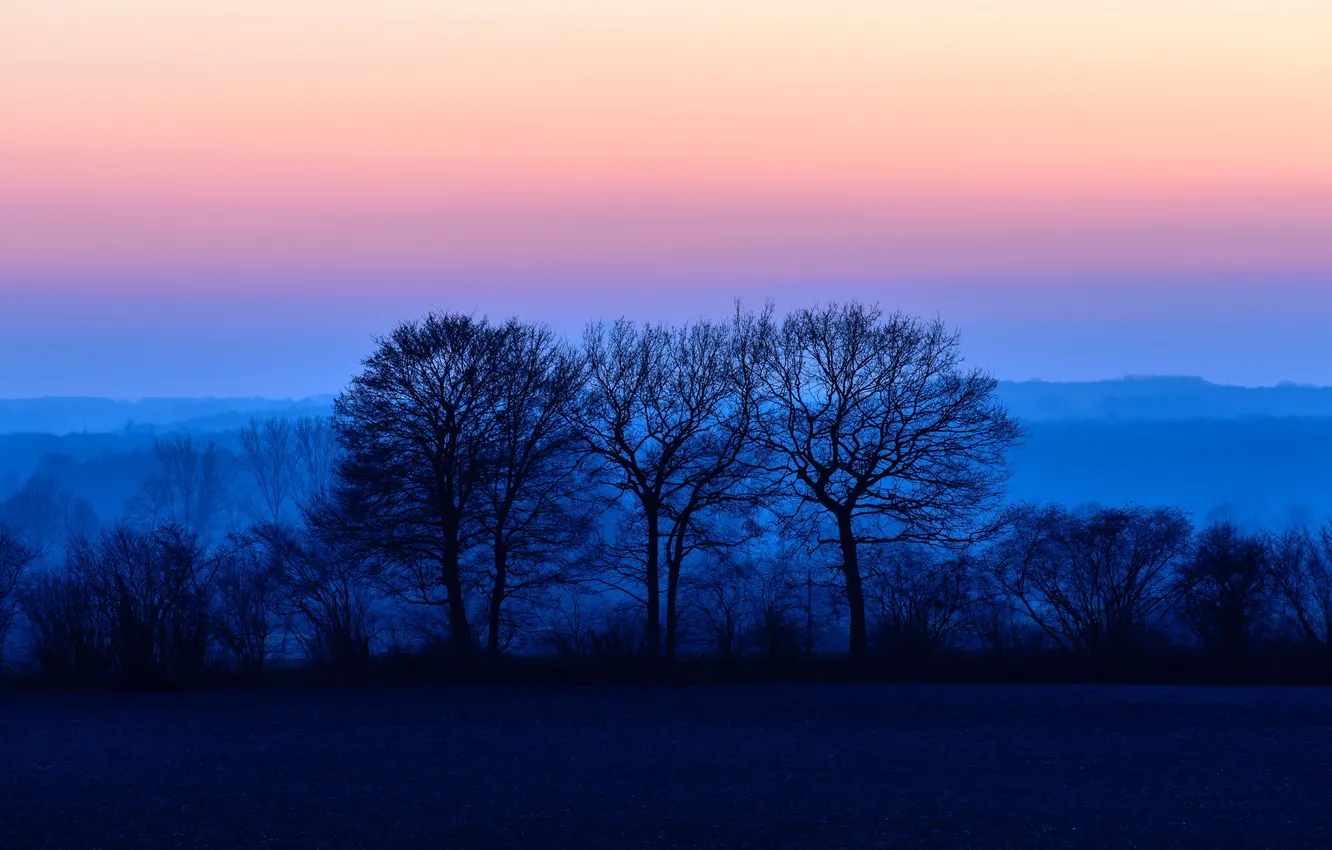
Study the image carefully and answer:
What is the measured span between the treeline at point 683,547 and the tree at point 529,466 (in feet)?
0.26

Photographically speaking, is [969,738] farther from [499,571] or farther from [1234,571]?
[499,571]

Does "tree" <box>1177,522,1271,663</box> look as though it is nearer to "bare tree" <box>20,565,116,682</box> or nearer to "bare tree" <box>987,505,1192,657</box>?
"bare tree" <box>987,505,1192,657</box>

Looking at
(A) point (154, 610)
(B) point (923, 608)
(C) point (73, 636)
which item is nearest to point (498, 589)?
(A) point (154, 610)

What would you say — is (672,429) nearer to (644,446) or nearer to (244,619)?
(644,446)

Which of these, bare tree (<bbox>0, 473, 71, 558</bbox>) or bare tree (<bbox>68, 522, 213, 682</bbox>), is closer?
bare tree (<bbox>68, 522, 213, 682</bbox>)

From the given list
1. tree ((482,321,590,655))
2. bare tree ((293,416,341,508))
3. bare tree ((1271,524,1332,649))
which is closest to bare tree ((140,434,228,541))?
bare tree ((293,416,341,508))

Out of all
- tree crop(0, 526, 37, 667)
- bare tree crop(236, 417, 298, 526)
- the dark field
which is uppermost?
bare tree crop(236, 417, 298, 526)

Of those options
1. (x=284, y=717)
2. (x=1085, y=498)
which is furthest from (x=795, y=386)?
(x=1085, y=498)

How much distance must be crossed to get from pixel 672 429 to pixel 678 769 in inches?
652

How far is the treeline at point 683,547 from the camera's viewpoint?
82.9ft

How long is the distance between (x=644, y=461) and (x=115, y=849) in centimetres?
2086

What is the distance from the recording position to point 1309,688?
2212 cm

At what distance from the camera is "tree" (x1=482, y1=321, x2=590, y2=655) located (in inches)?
1211

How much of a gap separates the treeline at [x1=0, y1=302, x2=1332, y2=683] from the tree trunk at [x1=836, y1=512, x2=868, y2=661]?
0.07 meters
